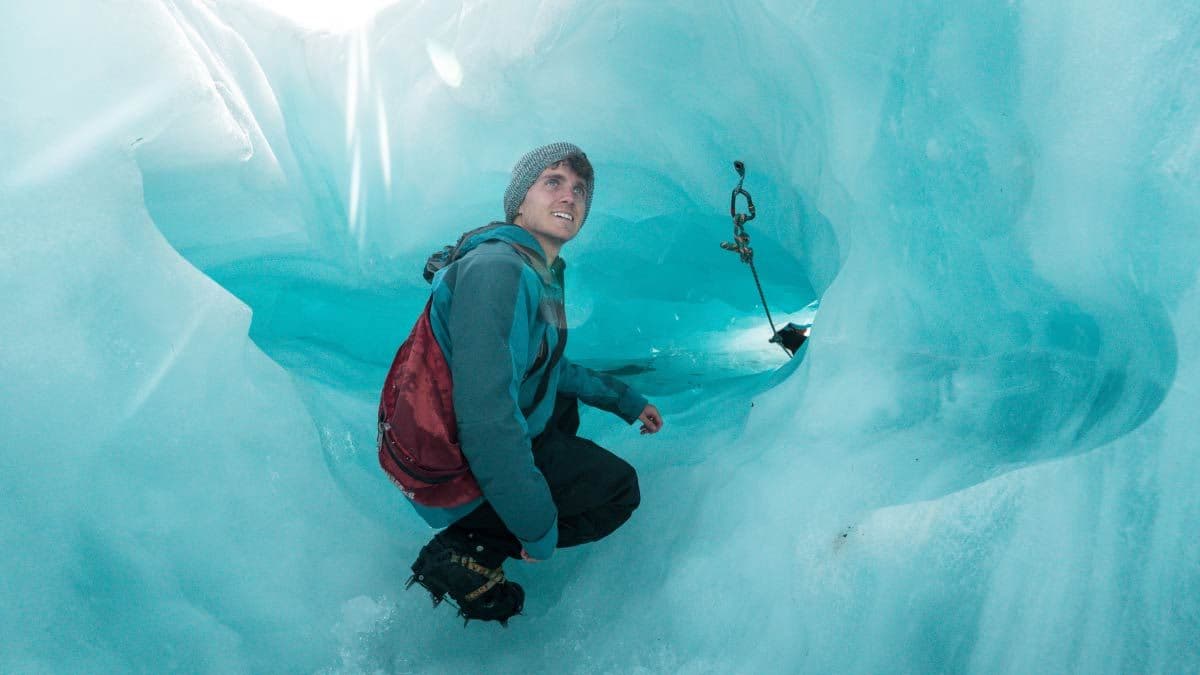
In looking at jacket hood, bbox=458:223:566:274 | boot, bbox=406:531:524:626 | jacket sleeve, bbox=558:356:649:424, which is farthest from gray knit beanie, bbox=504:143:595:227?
boot, bbox=406:531:524:626

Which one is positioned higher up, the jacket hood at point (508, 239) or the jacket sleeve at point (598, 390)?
the jacket hood at point (508, 239)

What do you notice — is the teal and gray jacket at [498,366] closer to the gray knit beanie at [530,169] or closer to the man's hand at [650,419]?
the gray knit beanie at [530,169]

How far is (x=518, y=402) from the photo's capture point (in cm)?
117

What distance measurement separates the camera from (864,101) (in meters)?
1.67

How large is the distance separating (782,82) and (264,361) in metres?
1.44

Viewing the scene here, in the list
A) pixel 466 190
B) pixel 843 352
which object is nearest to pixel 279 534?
pixel 843 352

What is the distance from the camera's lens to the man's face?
4.50ft

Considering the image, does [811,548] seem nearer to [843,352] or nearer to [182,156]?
[843,352]

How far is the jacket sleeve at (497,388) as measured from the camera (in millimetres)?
1033

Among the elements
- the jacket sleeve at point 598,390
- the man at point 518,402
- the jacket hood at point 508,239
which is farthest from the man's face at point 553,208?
the jacket sleeve at point 598,390

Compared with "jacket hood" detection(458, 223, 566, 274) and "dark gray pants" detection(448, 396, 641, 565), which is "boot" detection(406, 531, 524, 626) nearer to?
"dark gray pants" detection(448, 396, 641, 565)

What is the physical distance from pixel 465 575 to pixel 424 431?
266 millimetres

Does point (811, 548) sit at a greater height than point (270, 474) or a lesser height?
greater

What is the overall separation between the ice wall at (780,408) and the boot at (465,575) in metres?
0.15
